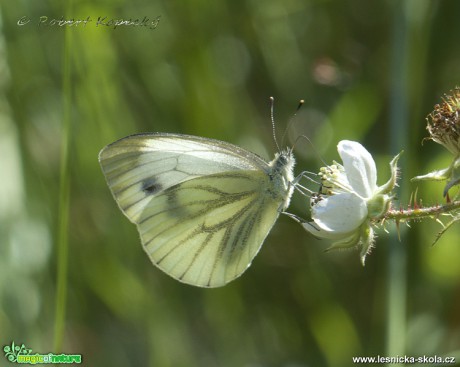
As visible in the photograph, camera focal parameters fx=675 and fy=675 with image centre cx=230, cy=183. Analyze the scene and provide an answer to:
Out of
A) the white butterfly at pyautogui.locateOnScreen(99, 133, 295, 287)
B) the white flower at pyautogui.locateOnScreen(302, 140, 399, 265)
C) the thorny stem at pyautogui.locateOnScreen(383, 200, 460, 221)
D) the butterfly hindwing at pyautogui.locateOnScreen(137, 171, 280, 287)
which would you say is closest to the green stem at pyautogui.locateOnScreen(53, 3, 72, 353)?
the white butterfly at pyautogui.locateOnScreen(99, 133, 295, 287)

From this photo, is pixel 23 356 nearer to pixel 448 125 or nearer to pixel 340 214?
pixel 340 214

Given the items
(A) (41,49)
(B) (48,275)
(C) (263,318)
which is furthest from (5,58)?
(C) (263,318)

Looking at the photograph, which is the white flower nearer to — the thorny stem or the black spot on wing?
the thorny stem

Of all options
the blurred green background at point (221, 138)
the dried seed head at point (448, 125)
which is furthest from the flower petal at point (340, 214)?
the blurred green background at point (221, 138)

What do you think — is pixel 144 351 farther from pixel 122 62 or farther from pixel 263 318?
pixel 122 62

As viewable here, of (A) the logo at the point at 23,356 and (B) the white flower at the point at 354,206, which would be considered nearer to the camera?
(B) the white flower at the point at 354,206

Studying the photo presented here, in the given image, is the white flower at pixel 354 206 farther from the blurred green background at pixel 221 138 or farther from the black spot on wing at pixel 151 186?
the black spot on wing at pixel 151 186

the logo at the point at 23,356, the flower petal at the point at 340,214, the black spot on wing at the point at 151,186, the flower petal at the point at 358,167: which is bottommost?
the logo at the point at 23,356
